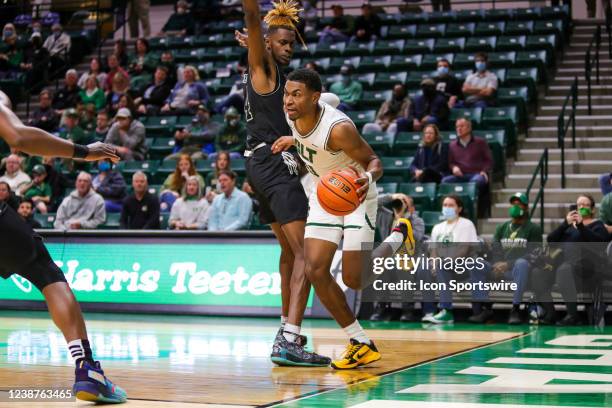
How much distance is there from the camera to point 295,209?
7.04 metres

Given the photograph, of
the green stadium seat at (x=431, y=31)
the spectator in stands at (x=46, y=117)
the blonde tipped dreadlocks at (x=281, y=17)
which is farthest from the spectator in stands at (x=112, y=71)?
the blonde tipped dreadlocks at (x=281, y=17)

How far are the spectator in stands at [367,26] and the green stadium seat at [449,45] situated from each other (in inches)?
64.2

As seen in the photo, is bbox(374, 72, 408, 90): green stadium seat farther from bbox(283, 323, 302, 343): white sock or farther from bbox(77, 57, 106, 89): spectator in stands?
bbox(283, 323, 302, 343): white sock

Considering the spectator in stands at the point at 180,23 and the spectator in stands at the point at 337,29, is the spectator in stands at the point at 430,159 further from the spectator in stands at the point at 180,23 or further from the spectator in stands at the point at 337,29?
the spectator in stands at the point at 180,23

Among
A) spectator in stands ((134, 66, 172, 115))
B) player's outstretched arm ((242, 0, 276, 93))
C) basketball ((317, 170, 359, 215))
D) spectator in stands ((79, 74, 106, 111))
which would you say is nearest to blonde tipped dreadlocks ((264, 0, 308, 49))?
player's outstretched arm ((242, 0, 276, 93))

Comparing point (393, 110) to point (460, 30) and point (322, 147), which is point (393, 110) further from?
point (322, 147)

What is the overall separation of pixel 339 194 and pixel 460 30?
44.3 feet

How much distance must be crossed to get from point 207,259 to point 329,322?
1919mm

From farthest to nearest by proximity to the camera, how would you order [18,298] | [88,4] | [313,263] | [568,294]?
[88,4] → [18,298] → [568,294] → [313,263]

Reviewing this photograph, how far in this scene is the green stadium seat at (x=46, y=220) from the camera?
15.0 metres

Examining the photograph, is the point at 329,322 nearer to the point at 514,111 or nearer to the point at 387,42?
the point at 514,111

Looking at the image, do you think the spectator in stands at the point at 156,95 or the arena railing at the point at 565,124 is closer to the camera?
the arena railing at the point at 565,124

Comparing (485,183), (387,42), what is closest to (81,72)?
(387,42)

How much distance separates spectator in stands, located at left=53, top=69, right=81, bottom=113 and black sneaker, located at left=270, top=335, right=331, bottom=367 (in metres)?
14.0
